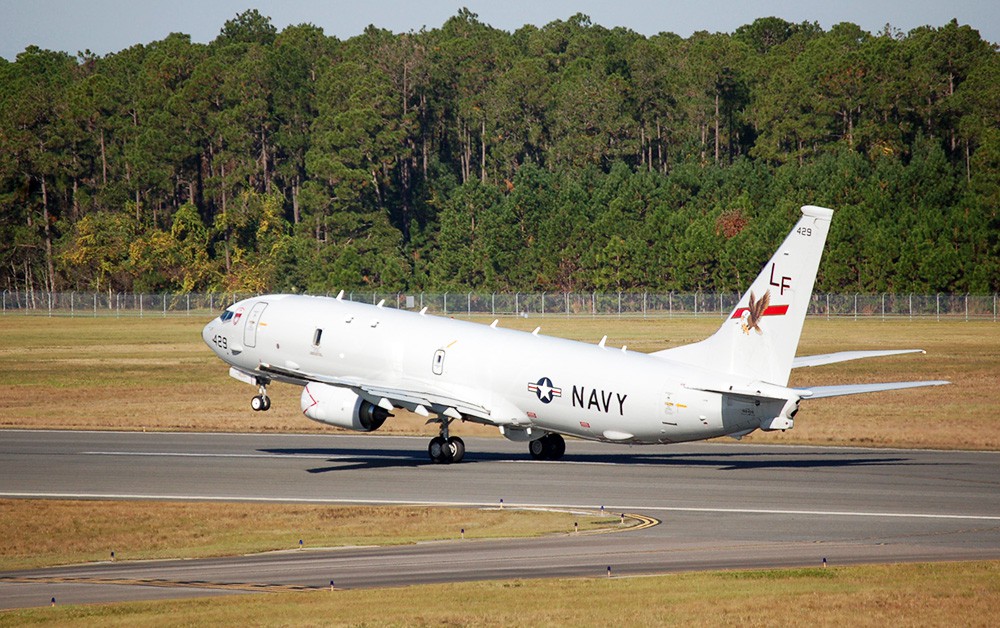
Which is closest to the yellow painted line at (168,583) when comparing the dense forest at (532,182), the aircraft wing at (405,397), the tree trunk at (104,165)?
the aircraft wing at (405,397)

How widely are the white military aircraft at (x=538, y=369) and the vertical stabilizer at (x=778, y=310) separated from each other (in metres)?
0.03

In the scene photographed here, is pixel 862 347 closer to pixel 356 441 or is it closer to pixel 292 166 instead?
pixel 356 441

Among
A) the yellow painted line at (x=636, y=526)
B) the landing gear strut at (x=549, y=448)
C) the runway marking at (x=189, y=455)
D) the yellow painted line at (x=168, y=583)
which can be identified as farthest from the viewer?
the runway marking at (x=189, y=455)

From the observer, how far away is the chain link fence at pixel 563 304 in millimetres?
136125

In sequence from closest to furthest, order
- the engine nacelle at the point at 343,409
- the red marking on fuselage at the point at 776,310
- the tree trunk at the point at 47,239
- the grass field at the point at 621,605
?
the grass field at the point at 621,605 < the red marking on fuselage at the point at 776,310 < the engine nacelle at the point at 343,409 < the tree trunk at the point at 47,239

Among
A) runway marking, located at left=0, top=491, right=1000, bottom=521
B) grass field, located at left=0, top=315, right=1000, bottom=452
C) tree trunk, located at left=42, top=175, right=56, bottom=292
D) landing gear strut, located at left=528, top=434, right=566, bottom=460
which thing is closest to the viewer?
runway marking, located at left=0, top=491, right=1000, bottom=521

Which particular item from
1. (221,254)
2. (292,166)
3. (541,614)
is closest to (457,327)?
(541,614)

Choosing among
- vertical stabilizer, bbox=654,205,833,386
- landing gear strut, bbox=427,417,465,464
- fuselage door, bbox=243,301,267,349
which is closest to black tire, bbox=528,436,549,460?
landing gear strut, bbox=427,417,465,464

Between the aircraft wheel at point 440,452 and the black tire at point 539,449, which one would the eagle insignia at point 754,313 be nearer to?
the black tire at point 539,449

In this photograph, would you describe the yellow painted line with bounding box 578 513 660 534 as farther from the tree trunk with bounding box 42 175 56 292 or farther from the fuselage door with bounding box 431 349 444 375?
the tree trunk with bounding box 42 175 56 292

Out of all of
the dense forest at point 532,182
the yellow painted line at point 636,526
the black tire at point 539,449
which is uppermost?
the dense forest at point 532,182

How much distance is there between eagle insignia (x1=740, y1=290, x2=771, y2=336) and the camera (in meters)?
37.3

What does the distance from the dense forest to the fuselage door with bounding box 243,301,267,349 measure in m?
98.7

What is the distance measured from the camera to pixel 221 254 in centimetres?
17888
